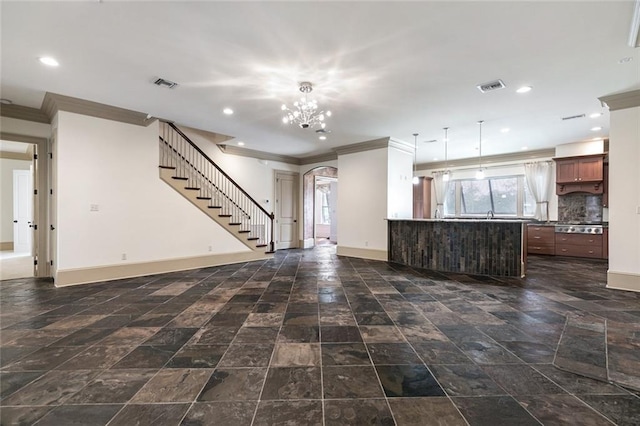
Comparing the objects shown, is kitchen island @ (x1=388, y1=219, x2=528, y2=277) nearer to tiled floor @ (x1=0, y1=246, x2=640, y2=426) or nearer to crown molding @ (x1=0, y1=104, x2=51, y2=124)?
tiled floor @ (x1=0, y1=246, x2=640, y2=426)

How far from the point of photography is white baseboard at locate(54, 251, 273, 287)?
14.7ft

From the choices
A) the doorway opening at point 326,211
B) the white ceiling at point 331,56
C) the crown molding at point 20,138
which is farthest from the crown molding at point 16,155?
the doorway opening at point 326,211

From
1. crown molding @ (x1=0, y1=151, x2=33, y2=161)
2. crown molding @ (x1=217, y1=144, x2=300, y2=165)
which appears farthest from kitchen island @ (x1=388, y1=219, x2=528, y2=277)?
crown molding @ (x1=0, y1=151, x2=33, y2=161)

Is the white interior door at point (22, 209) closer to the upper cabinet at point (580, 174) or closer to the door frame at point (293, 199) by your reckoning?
the door frame at point (293, 199)

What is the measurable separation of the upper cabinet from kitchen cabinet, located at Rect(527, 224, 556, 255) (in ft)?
3.53

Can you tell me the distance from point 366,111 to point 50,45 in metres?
4.29

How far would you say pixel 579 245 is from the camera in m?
7.04

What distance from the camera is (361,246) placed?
7254 millimetres

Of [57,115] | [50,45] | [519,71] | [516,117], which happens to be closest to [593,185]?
[516,117]

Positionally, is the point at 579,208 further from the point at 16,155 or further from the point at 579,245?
the point at 16,155

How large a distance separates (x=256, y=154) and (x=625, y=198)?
807 centimetres

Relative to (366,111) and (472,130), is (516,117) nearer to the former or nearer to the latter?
(472,130)

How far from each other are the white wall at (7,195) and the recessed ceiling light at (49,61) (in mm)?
7081

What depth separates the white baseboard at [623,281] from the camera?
419 centimetres
